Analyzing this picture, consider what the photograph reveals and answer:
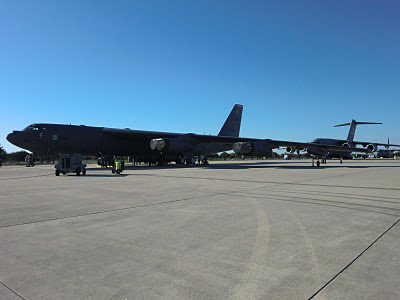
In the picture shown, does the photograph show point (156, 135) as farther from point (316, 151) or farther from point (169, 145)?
point (316, 151)

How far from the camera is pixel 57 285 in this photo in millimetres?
2709

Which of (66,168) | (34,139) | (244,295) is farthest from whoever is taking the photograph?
(34,139)

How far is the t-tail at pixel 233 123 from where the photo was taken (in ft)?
116

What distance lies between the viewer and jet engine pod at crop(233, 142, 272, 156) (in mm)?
23797

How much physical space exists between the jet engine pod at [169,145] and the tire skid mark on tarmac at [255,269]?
1995cm

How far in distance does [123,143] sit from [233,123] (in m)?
14.8

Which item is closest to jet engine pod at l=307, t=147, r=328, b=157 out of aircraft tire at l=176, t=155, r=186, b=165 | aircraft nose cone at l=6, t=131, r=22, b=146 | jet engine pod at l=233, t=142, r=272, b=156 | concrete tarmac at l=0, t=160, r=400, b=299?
jet engine pod at l=233, t=142, r=272, b=156

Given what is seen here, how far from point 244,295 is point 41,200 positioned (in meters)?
6.92

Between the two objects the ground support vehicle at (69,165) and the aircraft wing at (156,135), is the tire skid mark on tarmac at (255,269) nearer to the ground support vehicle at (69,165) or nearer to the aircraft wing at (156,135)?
the ground support vehicle at (69,165)

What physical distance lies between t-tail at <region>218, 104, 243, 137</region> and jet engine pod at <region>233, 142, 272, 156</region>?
10.6 meters

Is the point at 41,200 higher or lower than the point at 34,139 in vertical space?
lower

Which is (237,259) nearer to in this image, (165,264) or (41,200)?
(165,264)

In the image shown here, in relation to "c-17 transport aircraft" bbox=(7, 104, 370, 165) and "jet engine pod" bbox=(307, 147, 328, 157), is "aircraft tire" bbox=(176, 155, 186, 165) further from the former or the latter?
"jet engine pod" bbox=(307, 147, 328, 157)

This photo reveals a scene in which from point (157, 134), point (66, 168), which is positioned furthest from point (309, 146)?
point (66, 168)
